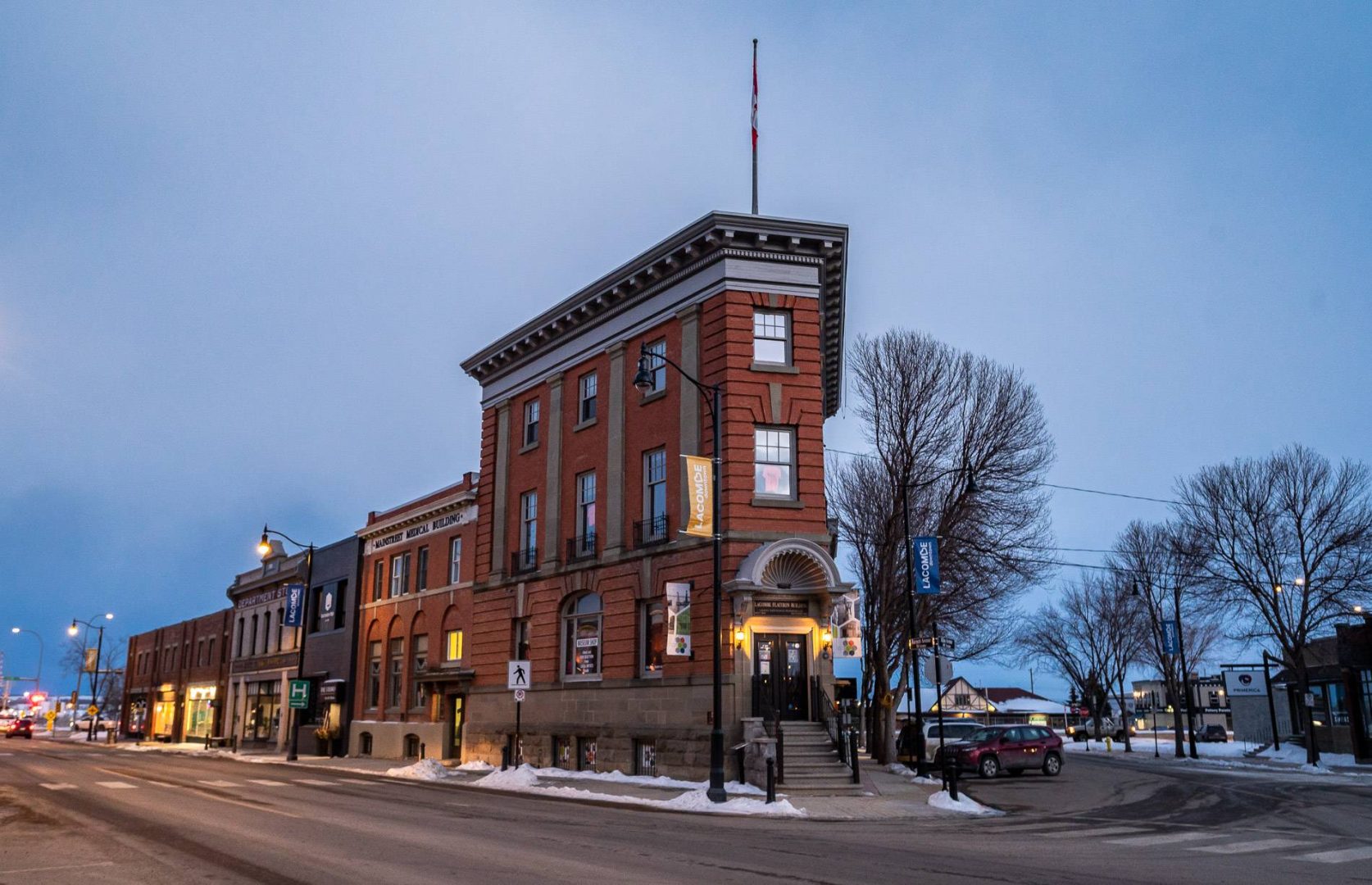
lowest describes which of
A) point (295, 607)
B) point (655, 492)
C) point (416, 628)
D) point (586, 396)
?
point (416, 628)

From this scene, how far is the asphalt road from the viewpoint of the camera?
11.5 m

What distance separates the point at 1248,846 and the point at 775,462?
1454 centimetres

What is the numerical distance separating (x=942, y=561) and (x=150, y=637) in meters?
66.9

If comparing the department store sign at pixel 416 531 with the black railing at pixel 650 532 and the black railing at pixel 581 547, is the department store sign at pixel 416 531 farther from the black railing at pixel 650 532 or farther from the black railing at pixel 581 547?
the black railing at pixel 650 532

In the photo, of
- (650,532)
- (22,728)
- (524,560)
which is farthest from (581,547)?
(22,728)

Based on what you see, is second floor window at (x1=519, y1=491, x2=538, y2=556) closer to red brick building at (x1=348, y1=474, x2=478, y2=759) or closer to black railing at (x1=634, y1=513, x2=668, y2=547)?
red brick building at (x1=348, y1=474, x2=478, y2=759)

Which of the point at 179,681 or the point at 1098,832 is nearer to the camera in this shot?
the point at 1098,832

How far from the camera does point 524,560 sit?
34469mm

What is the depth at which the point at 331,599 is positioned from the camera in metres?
49.2

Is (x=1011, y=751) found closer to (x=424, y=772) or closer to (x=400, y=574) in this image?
(x=424, y=772)

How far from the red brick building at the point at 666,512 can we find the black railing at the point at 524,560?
74mm

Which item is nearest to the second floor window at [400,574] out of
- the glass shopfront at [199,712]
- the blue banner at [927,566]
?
the blue banner at [927,566]

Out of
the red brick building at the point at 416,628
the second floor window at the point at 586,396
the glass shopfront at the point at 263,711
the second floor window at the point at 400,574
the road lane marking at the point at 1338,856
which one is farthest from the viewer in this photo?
the glass shopfront at the point at 263,711

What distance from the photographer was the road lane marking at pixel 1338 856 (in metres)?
13.8
